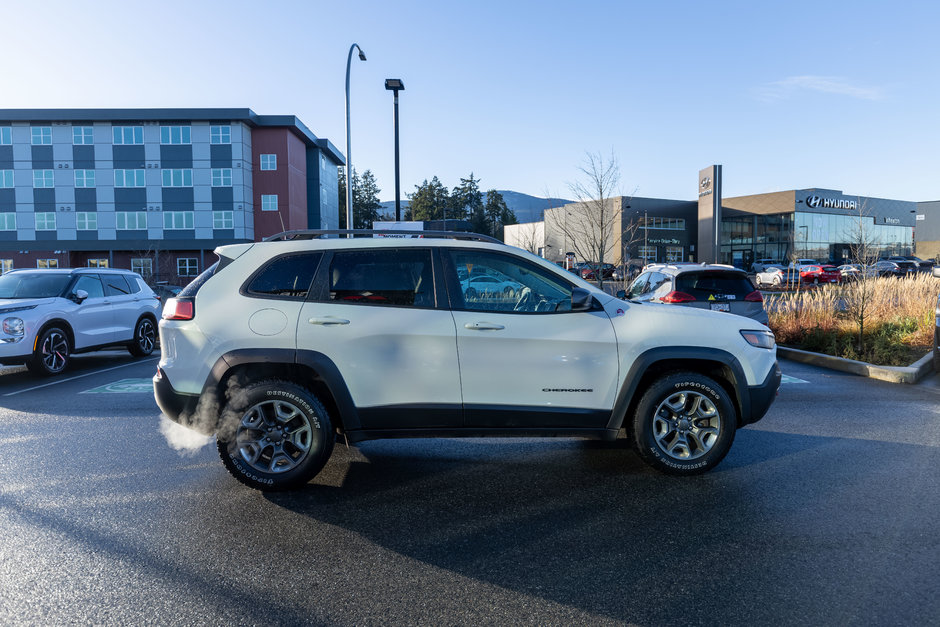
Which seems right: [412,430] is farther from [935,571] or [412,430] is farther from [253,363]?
[935,571]

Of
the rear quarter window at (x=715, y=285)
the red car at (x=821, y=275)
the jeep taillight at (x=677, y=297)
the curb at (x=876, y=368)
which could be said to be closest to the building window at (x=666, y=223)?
the red car at (x=821, y=275)

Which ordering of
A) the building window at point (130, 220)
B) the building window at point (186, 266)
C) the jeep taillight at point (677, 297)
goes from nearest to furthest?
the jeep taillight at point (677, 297)
the building window at point (130, 220)
the building window at point (186, 266)

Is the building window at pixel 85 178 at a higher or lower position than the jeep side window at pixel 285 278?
higher

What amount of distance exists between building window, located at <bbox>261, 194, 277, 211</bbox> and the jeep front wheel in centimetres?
5489

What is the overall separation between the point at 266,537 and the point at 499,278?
242cm

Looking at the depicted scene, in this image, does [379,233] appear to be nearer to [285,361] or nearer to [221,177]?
[285,361]

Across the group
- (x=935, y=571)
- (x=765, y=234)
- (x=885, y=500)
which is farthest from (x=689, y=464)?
(x=765, y=234)

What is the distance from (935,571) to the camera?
11.6 feet

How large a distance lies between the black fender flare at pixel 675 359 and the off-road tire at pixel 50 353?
9.32 m

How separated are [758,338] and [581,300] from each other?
157cm

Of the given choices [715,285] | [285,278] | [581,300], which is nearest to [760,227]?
[715,285]

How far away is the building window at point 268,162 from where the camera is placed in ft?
184

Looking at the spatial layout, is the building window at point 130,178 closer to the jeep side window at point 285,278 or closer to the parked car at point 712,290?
the parked car at point 712,290

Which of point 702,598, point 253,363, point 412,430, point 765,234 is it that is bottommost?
point 702,598
